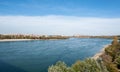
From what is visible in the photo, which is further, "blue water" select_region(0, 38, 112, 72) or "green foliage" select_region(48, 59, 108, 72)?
"blue water" select_region(0, 38, 112, 72)

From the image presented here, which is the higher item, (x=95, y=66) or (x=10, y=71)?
(x=95, y=66)

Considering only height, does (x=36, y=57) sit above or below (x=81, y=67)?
below

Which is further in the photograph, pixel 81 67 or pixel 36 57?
pixel 36 57

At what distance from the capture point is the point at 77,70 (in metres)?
17.0

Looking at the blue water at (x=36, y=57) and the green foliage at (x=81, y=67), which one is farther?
the blue water at (x=36, y=57)

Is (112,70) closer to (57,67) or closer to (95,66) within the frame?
(95,66)

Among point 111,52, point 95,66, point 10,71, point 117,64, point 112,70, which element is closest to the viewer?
point 95,66

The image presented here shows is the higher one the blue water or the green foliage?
the green foliage

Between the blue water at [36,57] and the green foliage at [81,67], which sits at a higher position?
the green foliage at [81,67]

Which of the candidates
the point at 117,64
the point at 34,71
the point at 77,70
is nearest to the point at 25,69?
the point at 34,71

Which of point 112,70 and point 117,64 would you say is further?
point 117,64

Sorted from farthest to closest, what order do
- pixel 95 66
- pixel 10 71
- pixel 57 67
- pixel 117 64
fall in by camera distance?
pixel 10 71, pixel 117 64, pixel 95 66, pixel 57 67

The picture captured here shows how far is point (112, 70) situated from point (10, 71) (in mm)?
17017

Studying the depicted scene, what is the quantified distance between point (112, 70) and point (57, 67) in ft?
34.6
